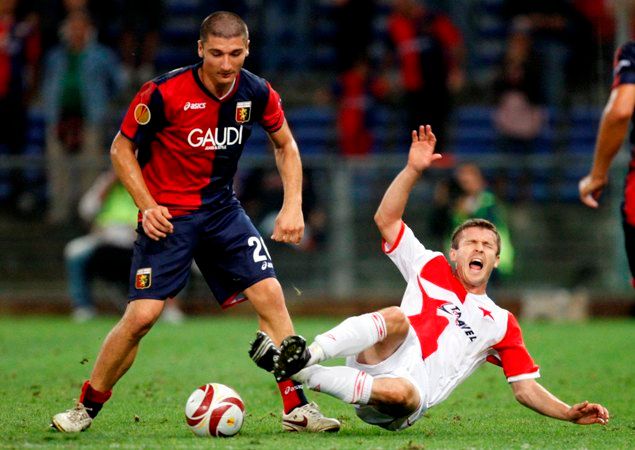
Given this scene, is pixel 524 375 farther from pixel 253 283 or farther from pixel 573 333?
pixel 573 333

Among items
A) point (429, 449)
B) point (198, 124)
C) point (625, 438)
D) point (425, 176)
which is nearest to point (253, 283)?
point (198, 124)

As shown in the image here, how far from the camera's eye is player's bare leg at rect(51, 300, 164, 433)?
7402 mm

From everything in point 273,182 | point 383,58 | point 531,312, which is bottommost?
point 531,312

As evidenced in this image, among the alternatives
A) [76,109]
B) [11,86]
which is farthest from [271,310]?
[11,86]

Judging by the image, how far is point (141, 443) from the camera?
6.81 meters

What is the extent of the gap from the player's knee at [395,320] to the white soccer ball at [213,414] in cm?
98

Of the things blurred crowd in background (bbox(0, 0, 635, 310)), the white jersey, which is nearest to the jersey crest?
the white jersey

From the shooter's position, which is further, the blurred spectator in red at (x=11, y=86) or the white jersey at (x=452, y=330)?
the blurred spectator in red at (x=11, y=86)

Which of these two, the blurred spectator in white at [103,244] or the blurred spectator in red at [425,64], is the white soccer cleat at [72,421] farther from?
the blurred spectator in red at [425,64]

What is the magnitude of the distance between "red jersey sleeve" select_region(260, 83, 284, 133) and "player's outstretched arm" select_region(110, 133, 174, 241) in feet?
2.91

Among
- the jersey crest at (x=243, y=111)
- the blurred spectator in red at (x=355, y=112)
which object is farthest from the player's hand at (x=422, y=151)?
the blurred spectator in red at (x=355, y=112)

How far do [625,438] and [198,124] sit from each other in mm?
3101

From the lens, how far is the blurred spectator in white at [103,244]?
16547mm

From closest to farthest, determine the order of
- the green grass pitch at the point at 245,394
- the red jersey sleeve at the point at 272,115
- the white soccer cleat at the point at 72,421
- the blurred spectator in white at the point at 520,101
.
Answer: the green grass pitch at the point at 245,394 → the white soccer cleat at the point at 72,421 → the red jersey sleeve at the point at 272,115 → the blurred spectator in white at the point at 520,101
